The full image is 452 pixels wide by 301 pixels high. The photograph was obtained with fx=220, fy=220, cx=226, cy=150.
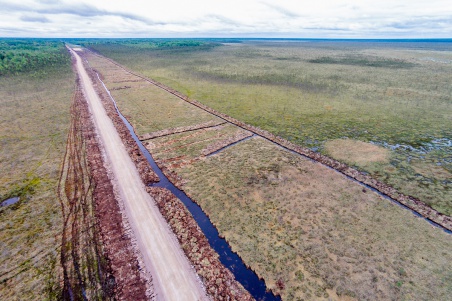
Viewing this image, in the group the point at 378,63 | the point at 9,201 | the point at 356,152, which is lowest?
the point at 9,201

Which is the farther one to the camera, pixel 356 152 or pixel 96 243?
pixel 356 152

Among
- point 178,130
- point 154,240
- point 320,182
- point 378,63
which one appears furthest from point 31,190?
point 378,63

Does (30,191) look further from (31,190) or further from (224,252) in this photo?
(224,252)

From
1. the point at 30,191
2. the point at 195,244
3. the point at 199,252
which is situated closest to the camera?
the point at 199,252

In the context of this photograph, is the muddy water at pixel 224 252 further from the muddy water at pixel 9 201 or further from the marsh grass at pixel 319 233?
the muddy water at pixel 9 201

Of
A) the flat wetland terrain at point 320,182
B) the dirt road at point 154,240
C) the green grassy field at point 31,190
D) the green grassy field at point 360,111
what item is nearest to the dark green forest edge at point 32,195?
the green grassy field at point 31,190

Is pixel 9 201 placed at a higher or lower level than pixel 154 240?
higher

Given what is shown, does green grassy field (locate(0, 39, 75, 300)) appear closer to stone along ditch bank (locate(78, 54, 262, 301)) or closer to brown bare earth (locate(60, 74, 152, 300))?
brown bare earth (locate(60, 74, 152, 300))
